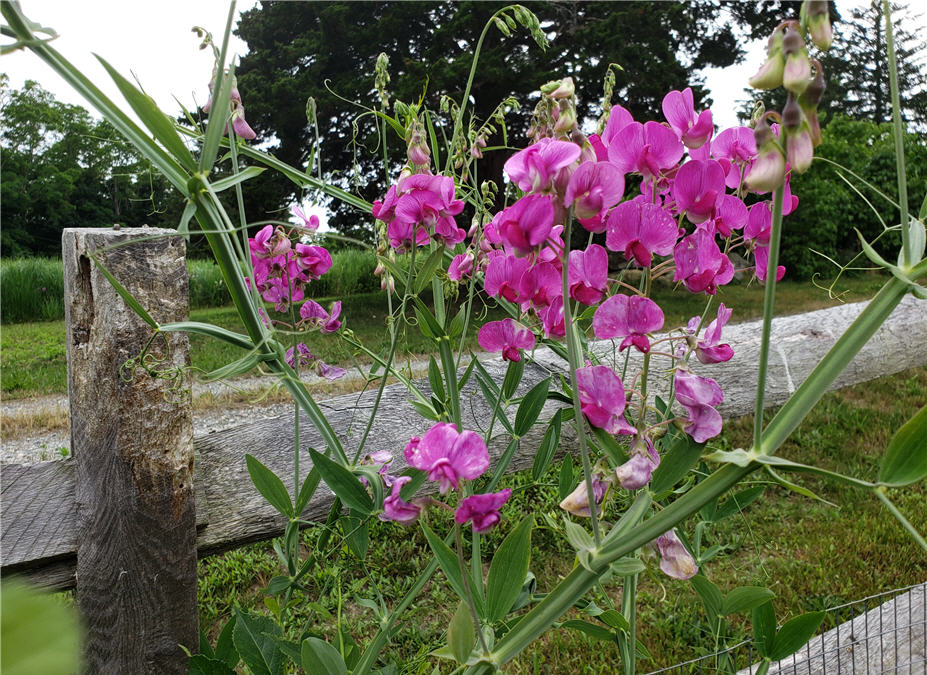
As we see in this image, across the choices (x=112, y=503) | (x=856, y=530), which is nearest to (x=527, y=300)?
(x=112, y=503)

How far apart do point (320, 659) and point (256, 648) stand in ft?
0.84

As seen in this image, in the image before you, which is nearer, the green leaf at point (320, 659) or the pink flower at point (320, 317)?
the green leaf at point (320, 659)

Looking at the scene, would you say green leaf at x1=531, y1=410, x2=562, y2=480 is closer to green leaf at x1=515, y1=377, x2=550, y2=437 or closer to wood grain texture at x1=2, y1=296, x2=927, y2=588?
green leaf at x1=515, y1=377, x2=550, y2=437

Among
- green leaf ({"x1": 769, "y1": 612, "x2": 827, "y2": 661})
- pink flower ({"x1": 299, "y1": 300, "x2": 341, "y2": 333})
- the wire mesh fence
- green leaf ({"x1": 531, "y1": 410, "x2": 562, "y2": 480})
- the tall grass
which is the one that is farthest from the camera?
the tall grass

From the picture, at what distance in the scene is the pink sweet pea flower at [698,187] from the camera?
0.51m

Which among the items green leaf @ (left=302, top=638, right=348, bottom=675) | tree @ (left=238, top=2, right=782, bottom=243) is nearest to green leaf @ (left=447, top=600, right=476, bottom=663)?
green leaf @ (left=302, top=638, right=348, bottom=675)

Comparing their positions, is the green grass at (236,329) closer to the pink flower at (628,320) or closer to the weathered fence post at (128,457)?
the weathered fence post at (128,457)

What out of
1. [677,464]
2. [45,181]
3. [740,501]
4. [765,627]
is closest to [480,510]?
[677,464]

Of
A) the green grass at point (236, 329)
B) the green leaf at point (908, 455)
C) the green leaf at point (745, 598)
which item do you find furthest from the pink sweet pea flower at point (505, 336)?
the green grass at point (236, 329)

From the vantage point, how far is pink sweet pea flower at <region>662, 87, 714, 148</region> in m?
0.54

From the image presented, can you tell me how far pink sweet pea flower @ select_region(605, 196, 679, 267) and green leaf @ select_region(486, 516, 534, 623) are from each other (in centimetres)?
24

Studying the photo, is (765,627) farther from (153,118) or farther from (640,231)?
(153,118)

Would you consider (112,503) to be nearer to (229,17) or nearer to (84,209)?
(229,17)

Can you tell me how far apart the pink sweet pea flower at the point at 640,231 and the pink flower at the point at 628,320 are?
0.11 ft
